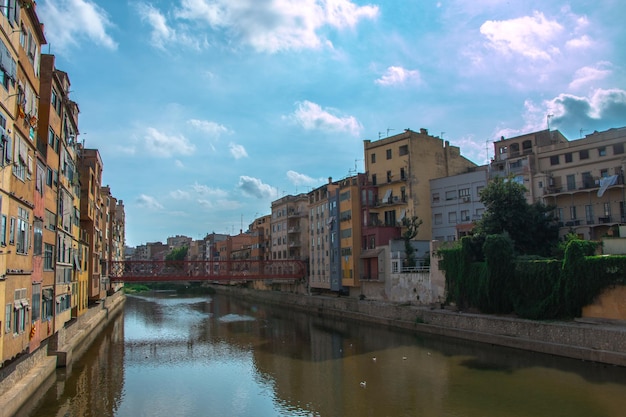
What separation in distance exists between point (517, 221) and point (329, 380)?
2235 cm

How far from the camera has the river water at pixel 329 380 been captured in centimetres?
1970

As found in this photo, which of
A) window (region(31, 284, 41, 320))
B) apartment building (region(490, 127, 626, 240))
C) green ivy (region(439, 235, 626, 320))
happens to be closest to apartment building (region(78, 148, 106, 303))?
window (region(31, 284, 41, 320))

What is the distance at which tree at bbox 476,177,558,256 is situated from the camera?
38719 mm

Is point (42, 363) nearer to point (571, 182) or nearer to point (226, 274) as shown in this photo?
point (571, 182)

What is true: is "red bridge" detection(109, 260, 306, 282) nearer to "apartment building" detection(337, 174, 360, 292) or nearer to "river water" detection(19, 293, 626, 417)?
"apartment building" detection(337, 174, 360, 292)

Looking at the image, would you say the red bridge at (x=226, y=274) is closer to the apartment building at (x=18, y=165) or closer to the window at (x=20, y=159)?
the apartment building at (x=18, y=165)

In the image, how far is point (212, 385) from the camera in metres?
24.6

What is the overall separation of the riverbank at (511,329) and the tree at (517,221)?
773 cm

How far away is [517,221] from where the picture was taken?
38.6 meters

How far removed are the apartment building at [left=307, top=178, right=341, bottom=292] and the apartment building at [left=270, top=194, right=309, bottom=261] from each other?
21.0 feet

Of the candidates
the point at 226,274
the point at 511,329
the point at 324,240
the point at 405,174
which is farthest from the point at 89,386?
the point at 226,274

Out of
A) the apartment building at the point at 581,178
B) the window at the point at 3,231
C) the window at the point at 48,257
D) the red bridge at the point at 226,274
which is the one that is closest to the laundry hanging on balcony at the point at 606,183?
the apartment building at the point at 581,178

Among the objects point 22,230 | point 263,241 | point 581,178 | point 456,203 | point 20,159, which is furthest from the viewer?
point 263,241

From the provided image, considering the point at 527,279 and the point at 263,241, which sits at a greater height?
the point at 263,241
